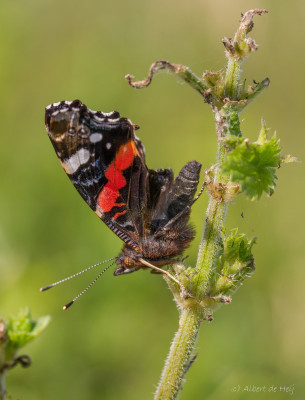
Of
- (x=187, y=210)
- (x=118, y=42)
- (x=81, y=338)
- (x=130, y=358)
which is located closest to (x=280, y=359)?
(x=130, y=358)

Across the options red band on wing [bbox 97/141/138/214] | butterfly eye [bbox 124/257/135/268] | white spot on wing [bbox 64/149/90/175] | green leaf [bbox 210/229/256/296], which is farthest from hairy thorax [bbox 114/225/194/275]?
white spot on wing [bbox 64/149/90/175]

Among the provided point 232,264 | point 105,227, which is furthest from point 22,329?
point 105,227

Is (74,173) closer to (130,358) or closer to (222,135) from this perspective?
(222,135)

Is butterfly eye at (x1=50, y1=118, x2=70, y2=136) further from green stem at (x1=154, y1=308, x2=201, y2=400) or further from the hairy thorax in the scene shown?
green stem at (x1=154, y1=308, x2=201, y2=400)

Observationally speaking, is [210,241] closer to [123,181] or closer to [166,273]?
[166,273]

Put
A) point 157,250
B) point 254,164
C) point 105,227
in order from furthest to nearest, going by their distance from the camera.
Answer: point 105,227 → point 157,250 → point 254,164
